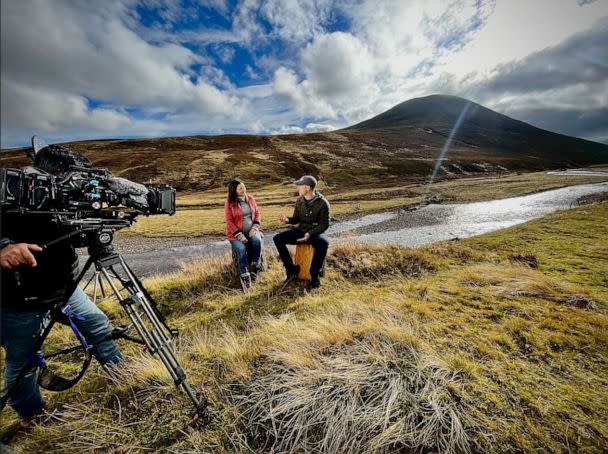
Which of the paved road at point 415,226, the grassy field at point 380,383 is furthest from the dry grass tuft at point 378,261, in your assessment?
the paved road at point 415,226

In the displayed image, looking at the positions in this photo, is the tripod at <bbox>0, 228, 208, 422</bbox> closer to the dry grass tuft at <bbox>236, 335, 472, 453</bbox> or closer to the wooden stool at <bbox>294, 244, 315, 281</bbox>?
the dry grass tuft at <bbox>236, 335, 472, 453</bbox>

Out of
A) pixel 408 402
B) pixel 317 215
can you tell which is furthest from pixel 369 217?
pixel 408 402

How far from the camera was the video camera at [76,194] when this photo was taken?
76.5 inches

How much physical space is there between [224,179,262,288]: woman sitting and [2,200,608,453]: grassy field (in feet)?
4.59

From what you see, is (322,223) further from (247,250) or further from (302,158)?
(302,158)

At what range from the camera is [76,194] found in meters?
2.26

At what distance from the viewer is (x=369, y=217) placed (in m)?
24.9

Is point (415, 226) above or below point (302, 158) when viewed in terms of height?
Answer: below

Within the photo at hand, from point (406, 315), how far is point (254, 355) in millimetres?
2089

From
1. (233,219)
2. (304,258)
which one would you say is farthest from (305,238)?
(233,219)

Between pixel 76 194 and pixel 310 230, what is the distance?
12.6ft

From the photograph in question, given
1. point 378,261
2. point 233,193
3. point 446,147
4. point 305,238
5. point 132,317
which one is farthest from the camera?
point 446,147

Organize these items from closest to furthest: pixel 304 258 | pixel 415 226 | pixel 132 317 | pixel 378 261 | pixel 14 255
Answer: pixel 14 255, pixel 132 317, pixel 304 258, pixel 378 261, pixel 415 226

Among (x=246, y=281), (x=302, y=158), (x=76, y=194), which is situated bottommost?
(x=246, y=281)
